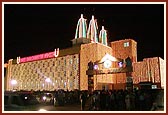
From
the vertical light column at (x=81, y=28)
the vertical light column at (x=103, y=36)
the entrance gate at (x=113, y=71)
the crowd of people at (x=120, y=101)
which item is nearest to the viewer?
the crowd of people at (x=120, y=101)

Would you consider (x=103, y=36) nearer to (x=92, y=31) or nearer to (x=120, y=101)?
(x=92, y=31)

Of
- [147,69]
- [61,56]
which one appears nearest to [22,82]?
[61,56]

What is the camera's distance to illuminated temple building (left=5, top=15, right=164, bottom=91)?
34125mm

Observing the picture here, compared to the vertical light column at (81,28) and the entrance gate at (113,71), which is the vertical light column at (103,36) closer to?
the vertical light column at (81,28)

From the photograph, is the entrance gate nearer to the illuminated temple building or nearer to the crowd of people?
the crowd of people

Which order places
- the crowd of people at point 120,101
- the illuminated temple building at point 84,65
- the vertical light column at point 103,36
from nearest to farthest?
the crowd of people at point 120,101
the illuminated temple building at point 84,65
the vertical light column at point 103,36

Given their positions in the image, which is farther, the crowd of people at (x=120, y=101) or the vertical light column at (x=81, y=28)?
the vertical light column at (x=81, y=28)

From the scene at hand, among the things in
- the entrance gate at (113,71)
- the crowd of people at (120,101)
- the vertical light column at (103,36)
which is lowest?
the crowd of people at (120,101)

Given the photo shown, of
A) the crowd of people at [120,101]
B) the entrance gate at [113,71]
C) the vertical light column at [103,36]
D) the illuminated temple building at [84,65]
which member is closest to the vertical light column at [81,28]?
the illuminated temple building at [84,65]

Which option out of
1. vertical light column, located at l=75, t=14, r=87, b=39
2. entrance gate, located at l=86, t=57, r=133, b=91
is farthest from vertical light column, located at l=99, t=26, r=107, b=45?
entrance gate, located at l=86, t=57, r=133, b=91

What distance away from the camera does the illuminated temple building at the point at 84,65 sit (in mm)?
34125

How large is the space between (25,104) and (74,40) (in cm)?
2577

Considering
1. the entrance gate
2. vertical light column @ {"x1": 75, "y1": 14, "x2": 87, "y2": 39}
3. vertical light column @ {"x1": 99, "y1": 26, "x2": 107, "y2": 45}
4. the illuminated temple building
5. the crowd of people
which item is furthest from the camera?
vertical light column @ {"x1": 99, "y1": 26, "x2": 107, "y2": 45}

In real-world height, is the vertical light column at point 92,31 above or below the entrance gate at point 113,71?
above
